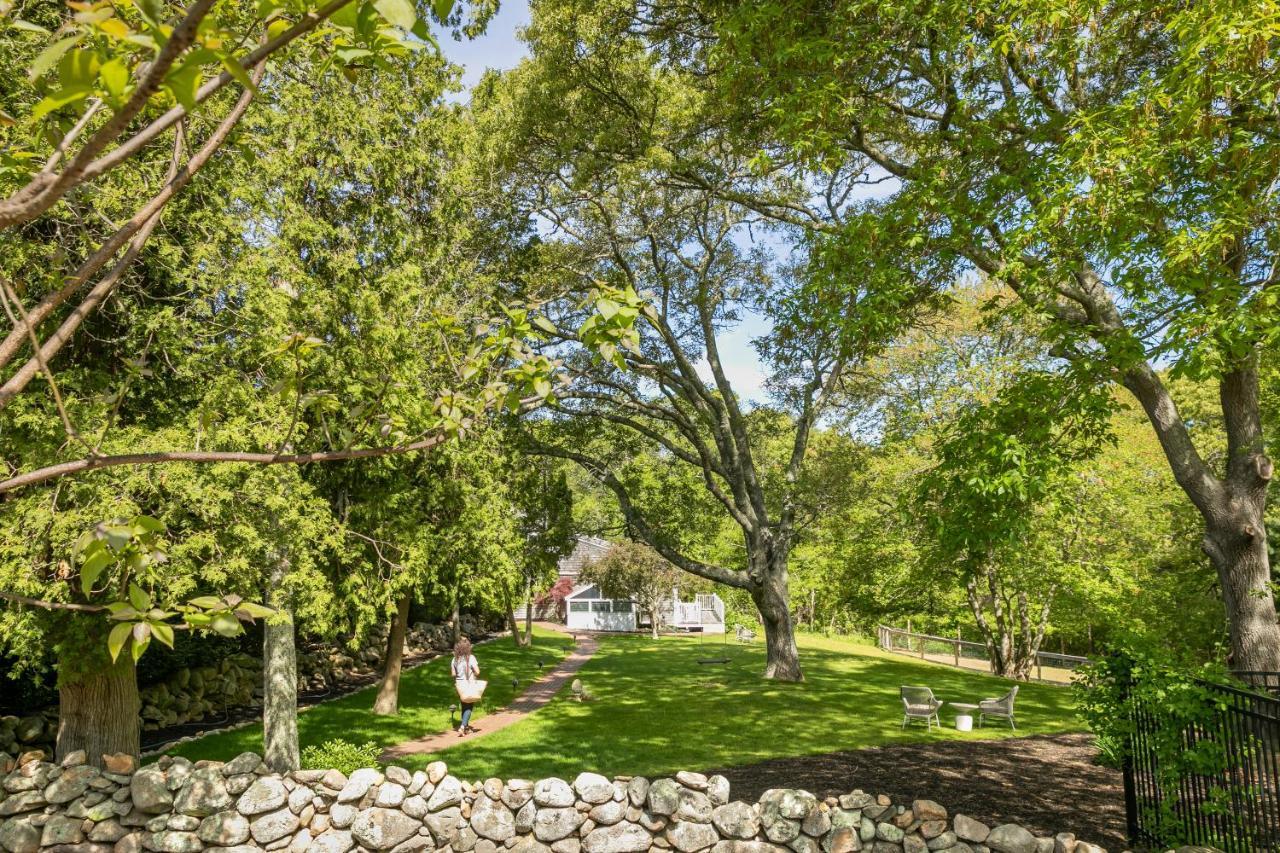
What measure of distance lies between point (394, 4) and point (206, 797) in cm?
833

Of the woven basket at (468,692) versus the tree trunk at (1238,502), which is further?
the woven basket at (468,692)

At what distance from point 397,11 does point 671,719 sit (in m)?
13.7

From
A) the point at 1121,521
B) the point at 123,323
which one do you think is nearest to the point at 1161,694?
the point at 123,323

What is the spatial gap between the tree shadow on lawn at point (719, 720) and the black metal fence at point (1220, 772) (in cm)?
510

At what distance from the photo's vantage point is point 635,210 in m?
15.4

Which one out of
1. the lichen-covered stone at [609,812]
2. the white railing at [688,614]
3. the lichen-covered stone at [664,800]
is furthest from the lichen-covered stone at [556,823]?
the white railing at [688,614]

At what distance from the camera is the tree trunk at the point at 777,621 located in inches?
693

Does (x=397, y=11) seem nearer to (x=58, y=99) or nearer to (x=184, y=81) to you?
(x=184, y=81)

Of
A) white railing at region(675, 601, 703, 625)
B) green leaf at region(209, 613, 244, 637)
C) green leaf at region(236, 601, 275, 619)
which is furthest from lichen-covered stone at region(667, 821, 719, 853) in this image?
white railing at region(675, 601, 703, 625)

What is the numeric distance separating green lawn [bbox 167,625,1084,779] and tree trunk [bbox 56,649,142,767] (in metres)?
1.71

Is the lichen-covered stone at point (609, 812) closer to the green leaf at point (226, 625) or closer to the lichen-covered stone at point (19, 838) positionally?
the lichen-covered stone at point (19, 838)

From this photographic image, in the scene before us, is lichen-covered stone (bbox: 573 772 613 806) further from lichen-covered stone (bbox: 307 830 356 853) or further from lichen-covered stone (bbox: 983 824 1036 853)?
lichen-covered stone (bbox: 983 824 1036 853)

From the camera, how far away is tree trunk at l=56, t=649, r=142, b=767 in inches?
378

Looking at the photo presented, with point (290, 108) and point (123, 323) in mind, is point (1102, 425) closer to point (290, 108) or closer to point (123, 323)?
point (290, 108)
